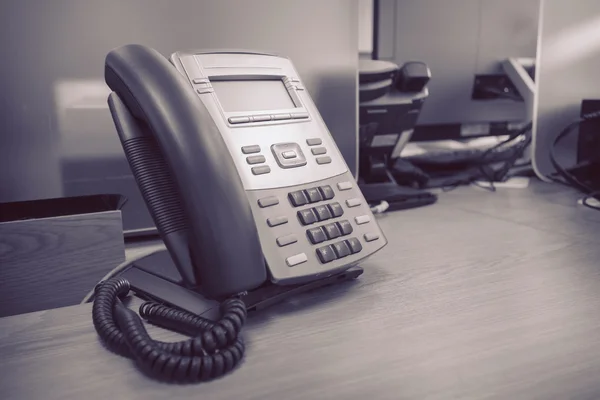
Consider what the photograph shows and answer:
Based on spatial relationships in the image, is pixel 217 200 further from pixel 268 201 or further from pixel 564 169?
pixel 564 169

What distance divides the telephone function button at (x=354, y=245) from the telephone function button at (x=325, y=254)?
20mm

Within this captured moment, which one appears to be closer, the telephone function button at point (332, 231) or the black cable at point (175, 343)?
the black cable at point (175, 343)

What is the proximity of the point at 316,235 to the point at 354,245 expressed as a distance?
36 millimetres

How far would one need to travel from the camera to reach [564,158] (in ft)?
2.94

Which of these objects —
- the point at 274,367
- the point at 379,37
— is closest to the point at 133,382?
the point at 274,367

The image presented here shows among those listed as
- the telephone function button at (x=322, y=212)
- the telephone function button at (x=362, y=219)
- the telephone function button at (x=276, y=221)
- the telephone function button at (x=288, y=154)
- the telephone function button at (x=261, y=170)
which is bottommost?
the telephone function button at (x=362, y=219)

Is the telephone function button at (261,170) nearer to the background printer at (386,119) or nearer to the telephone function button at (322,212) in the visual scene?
the telephone function button at (322,212)

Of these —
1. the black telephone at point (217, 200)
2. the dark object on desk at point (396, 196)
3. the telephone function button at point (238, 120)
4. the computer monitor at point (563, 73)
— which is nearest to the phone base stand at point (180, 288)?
the black telephone at point (217, 200)

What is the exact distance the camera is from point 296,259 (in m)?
0.37

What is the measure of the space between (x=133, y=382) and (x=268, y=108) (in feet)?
0.87

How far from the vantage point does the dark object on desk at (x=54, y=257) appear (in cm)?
41

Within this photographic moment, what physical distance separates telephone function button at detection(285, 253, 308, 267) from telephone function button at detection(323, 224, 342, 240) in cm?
3

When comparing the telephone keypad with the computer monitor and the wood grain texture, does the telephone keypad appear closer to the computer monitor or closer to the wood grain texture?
the wood grain texture

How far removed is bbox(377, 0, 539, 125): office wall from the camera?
0.81m
